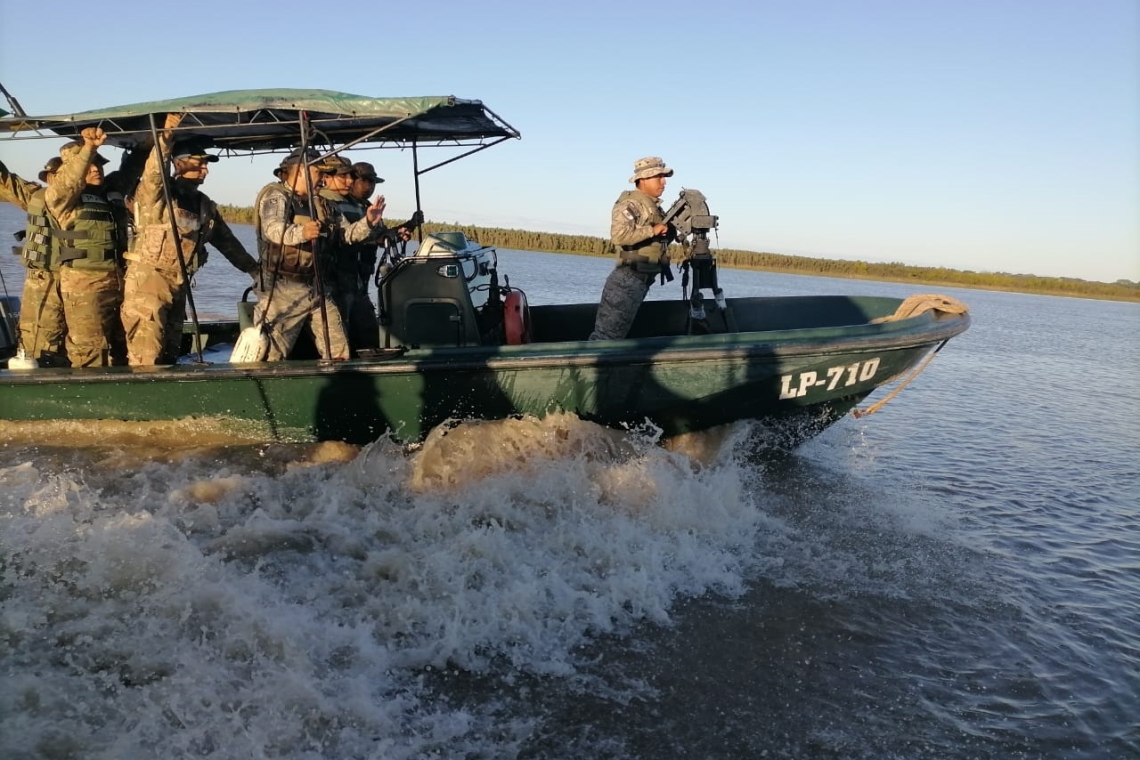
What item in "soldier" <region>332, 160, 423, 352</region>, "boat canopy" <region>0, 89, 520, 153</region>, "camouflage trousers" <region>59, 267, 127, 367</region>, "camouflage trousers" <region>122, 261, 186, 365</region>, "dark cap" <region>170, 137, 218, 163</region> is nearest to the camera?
"boat canopy" <region>0, 89, 520, 153</region>

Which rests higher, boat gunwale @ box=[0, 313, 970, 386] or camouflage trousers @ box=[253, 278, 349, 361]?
camouflage trousers @ box=[253, 278, 349, 361]

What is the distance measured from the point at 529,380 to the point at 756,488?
2.03 meters

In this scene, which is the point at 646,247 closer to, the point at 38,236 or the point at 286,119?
the point at 286,119

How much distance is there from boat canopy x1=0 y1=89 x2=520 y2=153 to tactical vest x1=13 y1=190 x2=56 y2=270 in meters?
0.54

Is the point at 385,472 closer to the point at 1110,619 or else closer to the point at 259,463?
the point at 259,463

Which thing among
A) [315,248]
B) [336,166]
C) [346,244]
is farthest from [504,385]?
[336,166]

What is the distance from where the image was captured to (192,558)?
156 inches

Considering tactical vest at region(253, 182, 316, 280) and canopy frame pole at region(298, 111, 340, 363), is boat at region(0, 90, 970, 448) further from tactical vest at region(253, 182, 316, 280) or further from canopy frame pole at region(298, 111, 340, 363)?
tactical vest at region(253, 182, 316, 280)

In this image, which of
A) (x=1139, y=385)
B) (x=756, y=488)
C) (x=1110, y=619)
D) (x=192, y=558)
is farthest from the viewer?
(x=1139, y=385)

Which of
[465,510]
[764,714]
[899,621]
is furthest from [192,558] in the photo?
[899,621]

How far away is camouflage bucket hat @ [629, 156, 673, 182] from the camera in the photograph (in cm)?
614

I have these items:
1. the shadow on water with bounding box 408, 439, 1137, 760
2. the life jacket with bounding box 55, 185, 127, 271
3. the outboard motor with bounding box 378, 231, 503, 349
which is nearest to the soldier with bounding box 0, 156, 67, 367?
the life jacket with bounding box 55, 185, 127, 271

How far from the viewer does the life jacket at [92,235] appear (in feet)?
19.3

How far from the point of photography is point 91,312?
6.05 meters
